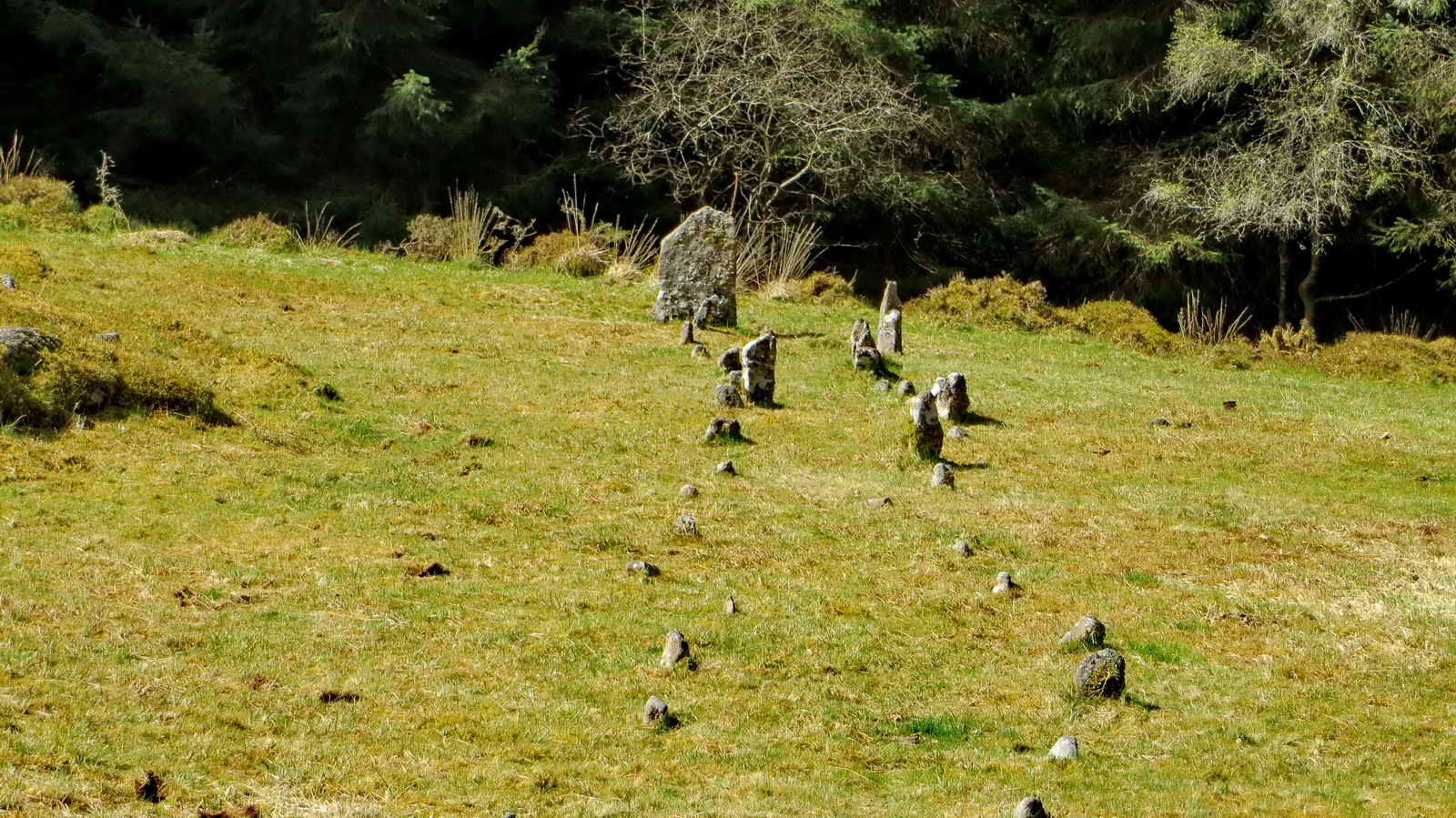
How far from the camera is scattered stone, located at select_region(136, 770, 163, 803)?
608 cm

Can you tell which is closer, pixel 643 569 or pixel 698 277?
pixel 643 569

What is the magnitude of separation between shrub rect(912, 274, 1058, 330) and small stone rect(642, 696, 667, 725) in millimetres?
18615

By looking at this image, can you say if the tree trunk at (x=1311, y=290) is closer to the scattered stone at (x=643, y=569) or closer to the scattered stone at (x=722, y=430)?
the scattered stone at (x=722, y=430)

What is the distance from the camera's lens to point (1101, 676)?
8.32 metres

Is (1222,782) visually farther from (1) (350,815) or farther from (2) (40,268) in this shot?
(2) (40,268)

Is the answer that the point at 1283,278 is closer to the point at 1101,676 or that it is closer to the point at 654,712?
the point at 1101,676

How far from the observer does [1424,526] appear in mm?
12828

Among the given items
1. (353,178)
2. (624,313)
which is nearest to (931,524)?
(624,313)

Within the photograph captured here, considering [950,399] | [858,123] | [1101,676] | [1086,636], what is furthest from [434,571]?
[858,123]

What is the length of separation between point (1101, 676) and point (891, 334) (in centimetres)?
1269

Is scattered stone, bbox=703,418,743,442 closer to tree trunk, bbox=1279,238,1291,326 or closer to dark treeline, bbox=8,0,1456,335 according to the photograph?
dark treeline, bbox=8,0,1456,335

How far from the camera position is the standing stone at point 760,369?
16.0m

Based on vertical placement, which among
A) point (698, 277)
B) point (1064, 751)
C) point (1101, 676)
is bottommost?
point (1064, 751)

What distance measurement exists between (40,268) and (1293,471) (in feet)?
46.8
